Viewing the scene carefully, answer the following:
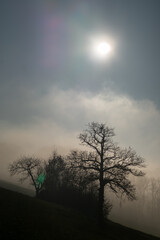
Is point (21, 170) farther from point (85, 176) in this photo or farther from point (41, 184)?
point (85, 176)

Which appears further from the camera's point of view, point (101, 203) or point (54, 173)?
point (54, 173)

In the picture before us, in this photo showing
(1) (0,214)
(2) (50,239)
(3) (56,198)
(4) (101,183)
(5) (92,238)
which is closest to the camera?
(2) (50,239)

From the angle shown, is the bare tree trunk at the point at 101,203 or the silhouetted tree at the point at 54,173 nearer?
the bare tree trunk at the point at 101,203

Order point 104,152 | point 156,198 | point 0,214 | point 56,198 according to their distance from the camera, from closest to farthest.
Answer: point 0,214, point 104,152, point 56,198, point 156,198

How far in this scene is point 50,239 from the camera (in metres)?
11.5

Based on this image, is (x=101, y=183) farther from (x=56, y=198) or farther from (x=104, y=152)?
(x=56, y=198)

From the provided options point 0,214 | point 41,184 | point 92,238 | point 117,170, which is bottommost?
point 92,238

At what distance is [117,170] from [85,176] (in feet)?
14.6

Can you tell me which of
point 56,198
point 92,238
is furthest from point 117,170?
point 56,198

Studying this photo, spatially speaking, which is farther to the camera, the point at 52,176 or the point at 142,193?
the point at 142,193

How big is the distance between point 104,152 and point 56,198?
23.9 m

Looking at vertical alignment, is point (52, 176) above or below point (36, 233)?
above

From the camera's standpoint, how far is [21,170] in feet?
145

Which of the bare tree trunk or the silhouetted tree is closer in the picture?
the bare tree trunk
